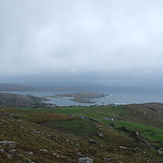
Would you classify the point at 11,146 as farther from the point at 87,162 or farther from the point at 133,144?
the point at 133,144

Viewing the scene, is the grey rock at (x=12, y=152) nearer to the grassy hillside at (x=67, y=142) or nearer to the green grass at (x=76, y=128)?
the grassy hillside at (x=67, y=142)

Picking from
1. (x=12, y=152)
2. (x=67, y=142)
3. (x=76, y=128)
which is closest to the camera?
(x=12, y=152)

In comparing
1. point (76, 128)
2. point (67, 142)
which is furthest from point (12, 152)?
point (76, 128)

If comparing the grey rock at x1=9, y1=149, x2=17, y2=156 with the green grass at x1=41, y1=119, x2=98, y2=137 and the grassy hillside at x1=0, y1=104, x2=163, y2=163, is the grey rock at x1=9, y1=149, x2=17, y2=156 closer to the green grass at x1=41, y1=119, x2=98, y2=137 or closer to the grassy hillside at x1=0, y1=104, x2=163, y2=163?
the grassy hillside at x1=0, y1=104, x2=163, y2=163

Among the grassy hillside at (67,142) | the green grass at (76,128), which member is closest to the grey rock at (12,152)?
the grassy hillside at (67,142)

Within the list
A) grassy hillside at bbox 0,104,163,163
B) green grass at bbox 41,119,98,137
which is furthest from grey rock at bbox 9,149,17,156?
green grass at bbox 41,119,98,137

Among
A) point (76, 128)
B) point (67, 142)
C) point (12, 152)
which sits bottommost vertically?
point (76, 128)

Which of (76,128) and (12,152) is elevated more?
(12,152)

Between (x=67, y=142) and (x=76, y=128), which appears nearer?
(x=67, y=142)

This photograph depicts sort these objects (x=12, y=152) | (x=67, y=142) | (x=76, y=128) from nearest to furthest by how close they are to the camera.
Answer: (x=12, y=152), (x=67, y=142), (x=76, y=128)

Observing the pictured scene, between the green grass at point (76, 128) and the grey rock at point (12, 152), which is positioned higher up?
the grey rock at point (12, 152)

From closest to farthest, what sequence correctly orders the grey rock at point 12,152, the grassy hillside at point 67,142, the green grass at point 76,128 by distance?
the grey rock at point 12,152 → the grassy hillside at point 67,142 → the green grass at point 76,128

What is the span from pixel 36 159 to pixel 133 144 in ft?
96.3

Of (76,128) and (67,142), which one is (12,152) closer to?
(67,142)
